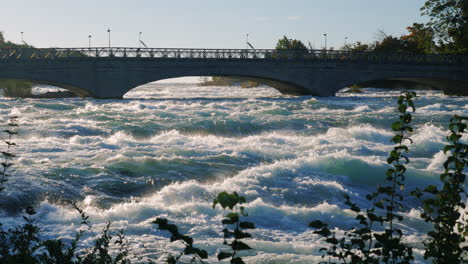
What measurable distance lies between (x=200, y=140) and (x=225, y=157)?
5.14 meters

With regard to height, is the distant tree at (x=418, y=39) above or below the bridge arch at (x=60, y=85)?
above

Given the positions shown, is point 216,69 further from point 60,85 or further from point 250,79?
point 60,85

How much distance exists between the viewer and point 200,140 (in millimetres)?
24781

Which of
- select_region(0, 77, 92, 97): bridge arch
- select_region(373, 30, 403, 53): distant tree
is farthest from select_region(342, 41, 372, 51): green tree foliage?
select_region(0, 77, 92, 97): bridge arch

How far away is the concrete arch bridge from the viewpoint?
5206 cm

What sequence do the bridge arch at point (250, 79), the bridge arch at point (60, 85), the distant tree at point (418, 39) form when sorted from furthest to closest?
the distant tree at point (418, 39), the bridge arch at point (250, 79), the bridge arch at point (60, 85)

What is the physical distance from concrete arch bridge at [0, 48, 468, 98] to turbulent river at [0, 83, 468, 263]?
21450 mm

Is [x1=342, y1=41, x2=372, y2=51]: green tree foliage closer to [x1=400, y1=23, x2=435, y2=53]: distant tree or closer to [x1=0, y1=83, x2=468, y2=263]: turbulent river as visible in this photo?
[x1=400, y1=23, x2=435, y2=53]: distant tree

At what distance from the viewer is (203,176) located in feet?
54.9

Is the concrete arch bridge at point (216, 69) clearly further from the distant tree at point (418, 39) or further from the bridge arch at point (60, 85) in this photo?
the distant tree at point (418, 39)

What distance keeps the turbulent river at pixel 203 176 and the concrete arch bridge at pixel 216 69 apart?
21.4 metres

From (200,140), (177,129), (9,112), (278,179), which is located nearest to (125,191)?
(278,179)

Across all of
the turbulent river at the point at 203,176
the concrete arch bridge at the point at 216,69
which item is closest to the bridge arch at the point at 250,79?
the concrete arch bridge at the point at 216,69

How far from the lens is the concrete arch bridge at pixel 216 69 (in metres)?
52.1
